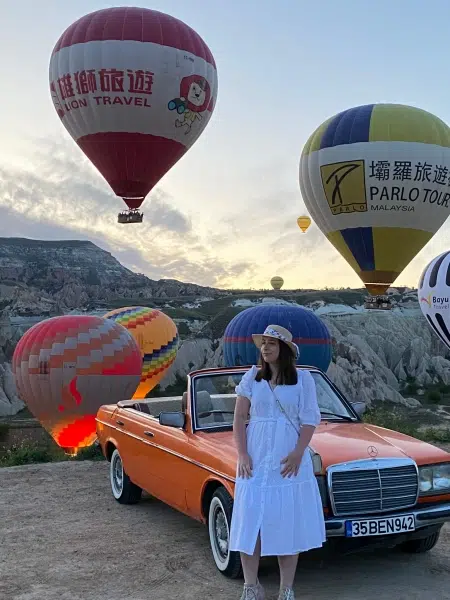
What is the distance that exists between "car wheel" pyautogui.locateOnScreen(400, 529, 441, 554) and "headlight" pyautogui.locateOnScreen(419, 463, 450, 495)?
0.67 meters

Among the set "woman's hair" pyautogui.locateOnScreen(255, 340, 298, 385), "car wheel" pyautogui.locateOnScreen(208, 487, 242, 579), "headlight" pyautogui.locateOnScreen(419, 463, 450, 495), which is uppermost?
"woman's hair" pyautogui.locateOnScreen(255, 340, 298, 385)

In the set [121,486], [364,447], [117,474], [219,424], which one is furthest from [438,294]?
[364,447]

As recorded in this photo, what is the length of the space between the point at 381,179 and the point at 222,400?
16.6 metres

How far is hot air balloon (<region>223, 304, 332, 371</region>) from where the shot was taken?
24.5m

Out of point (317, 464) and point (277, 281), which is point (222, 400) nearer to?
point (317, 464)

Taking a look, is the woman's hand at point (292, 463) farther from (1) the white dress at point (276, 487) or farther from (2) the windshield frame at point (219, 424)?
(2) the windshield frame at point (219, 424)

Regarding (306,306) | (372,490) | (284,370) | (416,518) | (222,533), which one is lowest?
(306,306)

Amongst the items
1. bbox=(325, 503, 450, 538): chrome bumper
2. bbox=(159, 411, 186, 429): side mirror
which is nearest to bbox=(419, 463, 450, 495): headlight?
bbox=(325, 503, 450, 538): chrome bumper

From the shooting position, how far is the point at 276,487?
4426mm

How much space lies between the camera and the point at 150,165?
2123 centimetres

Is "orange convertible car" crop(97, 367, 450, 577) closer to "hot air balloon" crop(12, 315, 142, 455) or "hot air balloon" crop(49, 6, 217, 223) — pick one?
"hot air balloon" crop(12, 315, 142, 455)

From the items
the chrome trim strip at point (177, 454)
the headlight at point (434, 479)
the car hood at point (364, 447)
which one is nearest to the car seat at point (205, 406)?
the chrome trim strip at point (177, 454)

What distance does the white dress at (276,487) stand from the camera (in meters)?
4.41

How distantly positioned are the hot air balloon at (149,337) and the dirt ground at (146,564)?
72.7 ft
